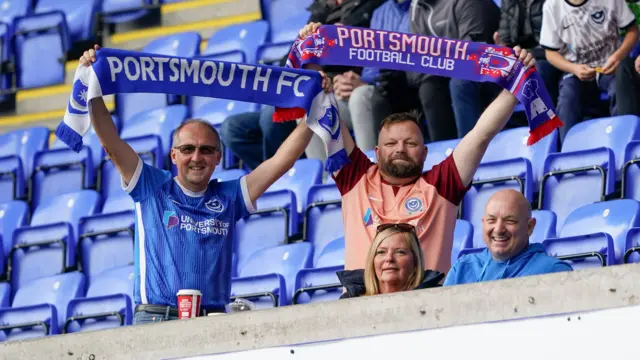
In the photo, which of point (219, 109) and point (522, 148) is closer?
point (522, 148)

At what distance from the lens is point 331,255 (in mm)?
7238

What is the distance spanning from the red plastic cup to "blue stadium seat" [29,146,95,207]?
5018mm

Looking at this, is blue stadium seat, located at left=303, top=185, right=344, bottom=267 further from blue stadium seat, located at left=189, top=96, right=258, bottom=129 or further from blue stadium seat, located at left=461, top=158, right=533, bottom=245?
blue stadium seat, located at left=189, top=96, right=258, bottom=129

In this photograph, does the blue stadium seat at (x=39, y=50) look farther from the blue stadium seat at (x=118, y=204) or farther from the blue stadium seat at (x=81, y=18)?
the blue stadium seat at (x=118, y=204)

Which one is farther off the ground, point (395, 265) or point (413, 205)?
point (413, 205)

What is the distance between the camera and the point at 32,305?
7898mm

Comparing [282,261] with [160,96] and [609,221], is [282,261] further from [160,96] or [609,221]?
[160,96]

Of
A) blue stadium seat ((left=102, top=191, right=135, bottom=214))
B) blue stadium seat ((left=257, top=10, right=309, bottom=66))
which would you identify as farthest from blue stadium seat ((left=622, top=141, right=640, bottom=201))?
blue stadium seat ((left=102, top=191, right=135, bottom=214))

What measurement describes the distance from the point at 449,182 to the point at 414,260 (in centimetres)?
77

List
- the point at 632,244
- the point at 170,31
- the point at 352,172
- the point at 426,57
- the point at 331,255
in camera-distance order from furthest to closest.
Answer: the point at 170,31
the point at 331,255
the point at 632,244
the point at 426,57
the point at 352,172

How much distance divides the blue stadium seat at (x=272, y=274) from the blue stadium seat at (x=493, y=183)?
930 mm

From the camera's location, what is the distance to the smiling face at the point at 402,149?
5.35 meters

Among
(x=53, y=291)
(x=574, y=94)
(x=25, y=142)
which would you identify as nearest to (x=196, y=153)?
(x=574, y=94)

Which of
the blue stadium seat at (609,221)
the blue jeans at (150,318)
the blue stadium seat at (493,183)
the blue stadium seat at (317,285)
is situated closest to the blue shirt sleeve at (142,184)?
the blue jeans at (150,318)
